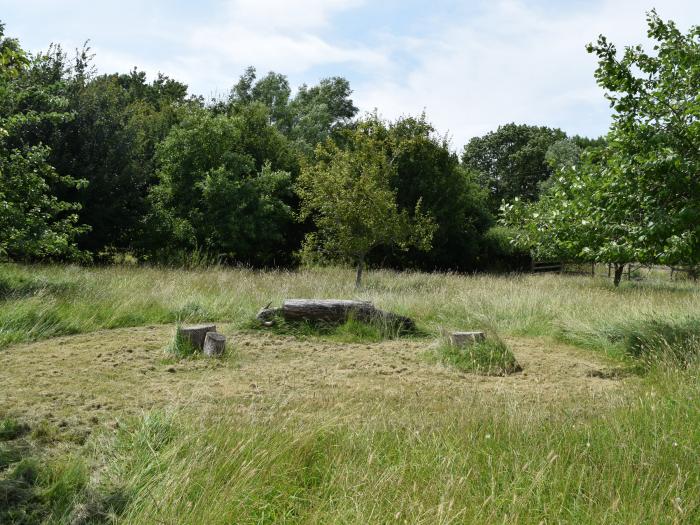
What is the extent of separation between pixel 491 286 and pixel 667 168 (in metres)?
7.53

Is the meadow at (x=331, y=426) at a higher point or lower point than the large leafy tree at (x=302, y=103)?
lower

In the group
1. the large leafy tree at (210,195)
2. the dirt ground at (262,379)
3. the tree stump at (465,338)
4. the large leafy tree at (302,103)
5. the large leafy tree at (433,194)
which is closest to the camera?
the dirt ground at (262,379)

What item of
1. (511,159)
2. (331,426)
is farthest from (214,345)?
(511,159)

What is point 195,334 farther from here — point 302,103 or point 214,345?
point 302,103

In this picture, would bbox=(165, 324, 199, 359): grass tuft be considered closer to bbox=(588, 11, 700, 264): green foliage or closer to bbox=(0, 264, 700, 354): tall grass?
bbox=(0, 264, 700, 354): tall grass

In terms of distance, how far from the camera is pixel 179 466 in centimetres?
312

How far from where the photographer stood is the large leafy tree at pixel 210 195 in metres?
17.4

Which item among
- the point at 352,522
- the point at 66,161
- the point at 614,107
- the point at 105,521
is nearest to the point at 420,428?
the point at 352,522

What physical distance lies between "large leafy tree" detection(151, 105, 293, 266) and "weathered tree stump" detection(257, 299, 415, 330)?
8.97 metres

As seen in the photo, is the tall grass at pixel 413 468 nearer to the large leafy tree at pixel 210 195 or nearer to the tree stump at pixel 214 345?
the tree stump at pixel 214 345

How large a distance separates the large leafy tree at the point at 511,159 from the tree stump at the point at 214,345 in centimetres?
4164

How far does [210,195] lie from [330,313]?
9.60 m

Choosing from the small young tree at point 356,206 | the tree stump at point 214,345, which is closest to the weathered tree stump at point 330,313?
the tree stump at point 214,345

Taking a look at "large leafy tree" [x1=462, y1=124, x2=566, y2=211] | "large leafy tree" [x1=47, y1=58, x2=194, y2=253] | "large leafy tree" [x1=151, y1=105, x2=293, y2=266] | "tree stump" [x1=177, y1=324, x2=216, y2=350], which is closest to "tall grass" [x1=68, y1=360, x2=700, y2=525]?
"tree stump" [x1=177, y1=324, x2=216, y2=350]
